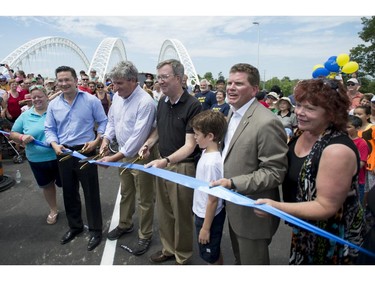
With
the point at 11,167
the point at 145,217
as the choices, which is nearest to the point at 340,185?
the point at 145,217

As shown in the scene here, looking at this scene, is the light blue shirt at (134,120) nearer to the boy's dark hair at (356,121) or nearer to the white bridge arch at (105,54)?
the boy's dark hair at (356,121)

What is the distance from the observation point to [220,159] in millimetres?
2254

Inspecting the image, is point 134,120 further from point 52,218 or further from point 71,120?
point 52,218

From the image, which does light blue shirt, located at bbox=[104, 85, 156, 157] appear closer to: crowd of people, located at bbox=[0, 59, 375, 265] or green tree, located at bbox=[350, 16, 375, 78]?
crowd of people, located at bbox=[0, 59, 375, 265]

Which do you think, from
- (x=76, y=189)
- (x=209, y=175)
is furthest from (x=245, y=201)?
(x=76, y=189)

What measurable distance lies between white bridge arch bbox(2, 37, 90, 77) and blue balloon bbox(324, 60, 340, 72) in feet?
138

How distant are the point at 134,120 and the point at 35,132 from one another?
1.61m

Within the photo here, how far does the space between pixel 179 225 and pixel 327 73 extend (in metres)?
5.84

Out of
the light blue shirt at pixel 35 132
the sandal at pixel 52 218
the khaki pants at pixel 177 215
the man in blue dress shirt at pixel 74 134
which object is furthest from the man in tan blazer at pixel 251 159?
the sandal at pixel 52 218

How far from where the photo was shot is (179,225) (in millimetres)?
2871

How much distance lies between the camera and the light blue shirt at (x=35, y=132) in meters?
3.64

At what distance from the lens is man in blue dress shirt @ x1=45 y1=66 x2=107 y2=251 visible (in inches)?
130

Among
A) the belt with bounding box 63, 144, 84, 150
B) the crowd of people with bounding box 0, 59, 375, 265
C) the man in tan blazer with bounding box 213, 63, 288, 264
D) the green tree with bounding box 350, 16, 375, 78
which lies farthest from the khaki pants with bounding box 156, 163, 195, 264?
the green tree with bounding box 350, 16, 375, 78

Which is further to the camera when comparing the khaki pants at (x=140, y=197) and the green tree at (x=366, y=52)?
the green tree at (x=366, y=52)
